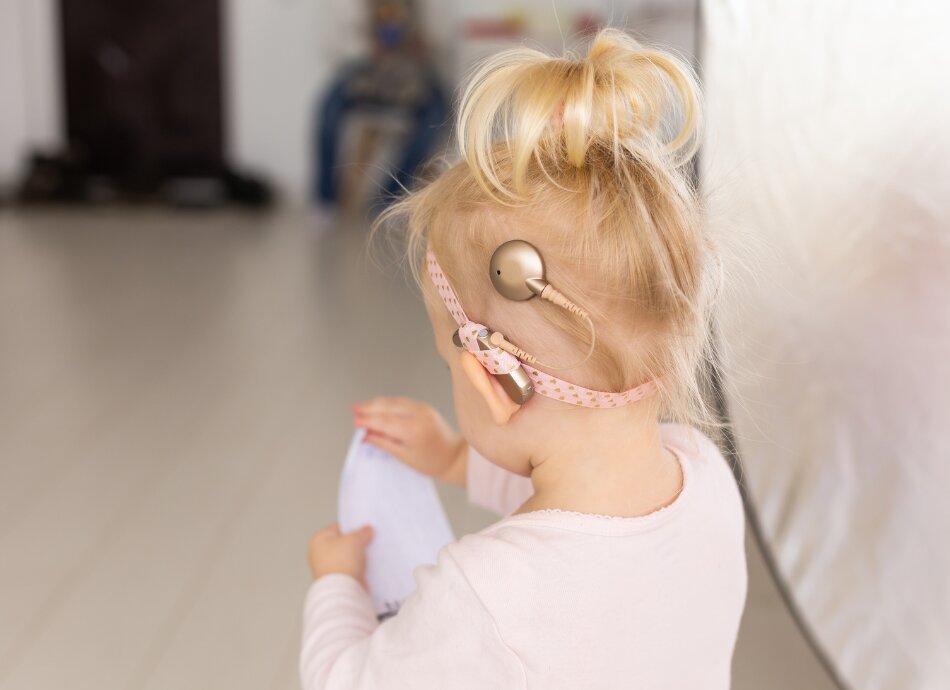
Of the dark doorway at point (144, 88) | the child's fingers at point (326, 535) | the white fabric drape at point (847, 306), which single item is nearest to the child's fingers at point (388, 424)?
the child's fingers at point (326, 535)

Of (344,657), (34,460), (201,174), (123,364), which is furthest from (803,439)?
(201,174)

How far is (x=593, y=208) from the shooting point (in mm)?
688

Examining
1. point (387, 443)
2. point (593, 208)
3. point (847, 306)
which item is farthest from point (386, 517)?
point (847, 306)

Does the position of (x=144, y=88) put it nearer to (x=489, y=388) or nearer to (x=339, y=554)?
(x=339, y=554)

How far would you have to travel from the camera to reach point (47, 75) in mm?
4738

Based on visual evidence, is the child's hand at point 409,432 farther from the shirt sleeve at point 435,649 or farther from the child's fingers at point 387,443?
the shirt sleeve at point 435,649

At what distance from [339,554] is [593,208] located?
15.6 inches

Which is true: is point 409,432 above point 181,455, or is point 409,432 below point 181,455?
above

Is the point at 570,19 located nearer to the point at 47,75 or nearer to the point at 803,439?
the point at 47,75

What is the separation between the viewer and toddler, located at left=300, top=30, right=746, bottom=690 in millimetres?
687

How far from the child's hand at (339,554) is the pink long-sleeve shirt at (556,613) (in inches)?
1.8

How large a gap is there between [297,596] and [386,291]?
1938mm

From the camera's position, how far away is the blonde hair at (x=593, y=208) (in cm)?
69

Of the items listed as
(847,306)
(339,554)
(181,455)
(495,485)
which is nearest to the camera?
(339,554)
